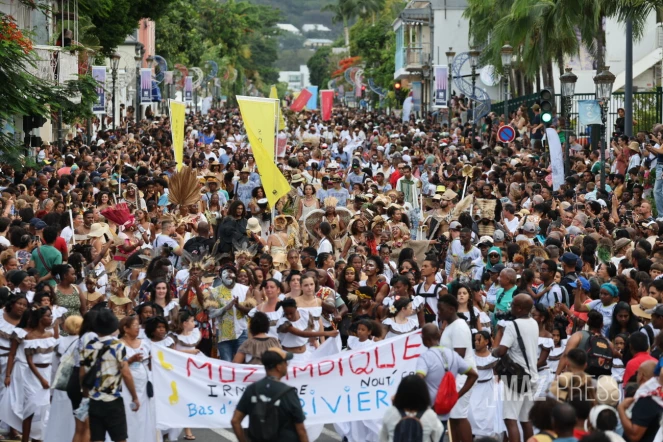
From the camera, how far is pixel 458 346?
34.4 feet

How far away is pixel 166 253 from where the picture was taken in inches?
595

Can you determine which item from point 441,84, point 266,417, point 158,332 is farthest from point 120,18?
point 266,417

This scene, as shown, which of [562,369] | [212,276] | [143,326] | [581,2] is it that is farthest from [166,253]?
[581,2]

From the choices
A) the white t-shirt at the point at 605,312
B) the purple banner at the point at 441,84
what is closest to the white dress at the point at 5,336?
the white t-shirt at the point at 605,312

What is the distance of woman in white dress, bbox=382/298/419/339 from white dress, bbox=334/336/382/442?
19.2 inches

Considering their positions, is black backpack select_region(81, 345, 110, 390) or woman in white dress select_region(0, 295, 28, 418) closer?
black backpack select_region(81, 345, 110, 390)

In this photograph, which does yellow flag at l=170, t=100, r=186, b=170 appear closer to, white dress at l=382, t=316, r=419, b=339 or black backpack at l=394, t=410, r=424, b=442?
white dress at l=382, t=316, r=419, b=339

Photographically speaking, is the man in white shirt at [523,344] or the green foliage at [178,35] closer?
the man in white shirt at [523,344]

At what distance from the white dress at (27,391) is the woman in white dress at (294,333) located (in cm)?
Result: 196

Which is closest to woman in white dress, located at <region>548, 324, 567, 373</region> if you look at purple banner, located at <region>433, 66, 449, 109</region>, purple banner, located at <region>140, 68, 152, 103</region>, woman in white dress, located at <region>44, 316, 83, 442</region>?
woman in white dress, located at <region>44, 316, 83, 442</region>

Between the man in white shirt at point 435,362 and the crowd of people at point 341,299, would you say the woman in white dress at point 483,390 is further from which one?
the man in white shirt at point 435,362

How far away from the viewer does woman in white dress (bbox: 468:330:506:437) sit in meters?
11.3

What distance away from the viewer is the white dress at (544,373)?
10969 millimetres

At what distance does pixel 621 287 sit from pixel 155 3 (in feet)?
119
